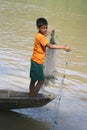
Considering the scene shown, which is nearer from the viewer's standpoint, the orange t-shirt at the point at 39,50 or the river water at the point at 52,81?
the orange t-shirt at the point at 39,50

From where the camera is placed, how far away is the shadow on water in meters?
6.79

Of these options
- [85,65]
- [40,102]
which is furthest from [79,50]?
[40,102]

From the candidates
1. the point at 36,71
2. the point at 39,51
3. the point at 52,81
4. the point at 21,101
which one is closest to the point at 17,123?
the point at 21,101

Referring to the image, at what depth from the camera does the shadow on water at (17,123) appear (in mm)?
6789

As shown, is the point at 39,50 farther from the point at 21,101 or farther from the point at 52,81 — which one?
the point at 21,101

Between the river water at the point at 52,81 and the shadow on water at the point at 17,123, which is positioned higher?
the shadow on water at the point at 17,123

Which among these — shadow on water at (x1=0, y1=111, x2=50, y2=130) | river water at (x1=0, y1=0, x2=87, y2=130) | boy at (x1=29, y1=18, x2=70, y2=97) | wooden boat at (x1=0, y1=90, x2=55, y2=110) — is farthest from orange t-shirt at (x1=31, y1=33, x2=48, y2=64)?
shadow on water at (x1=0, y1=111, x2=50, y2=130)

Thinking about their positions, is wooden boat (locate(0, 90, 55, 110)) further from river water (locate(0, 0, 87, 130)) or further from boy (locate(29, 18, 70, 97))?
boy (locate(29, 18, 70, 97))

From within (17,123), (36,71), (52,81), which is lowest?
(17,123)

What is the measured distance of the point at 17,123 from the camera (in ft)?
22.9

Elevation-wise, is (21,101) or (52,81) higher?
(52,81)

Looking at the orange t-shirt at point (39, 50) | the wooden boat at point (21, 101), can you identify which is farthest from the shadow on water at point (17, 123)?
the orange t-shirt at point (39, 50)

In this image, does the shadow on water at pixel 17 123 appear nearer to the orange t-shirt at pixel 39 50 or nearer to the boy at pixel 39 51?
the boy at pixel 39 51

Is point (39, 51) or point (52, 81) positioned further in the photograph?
point (52, 81)
